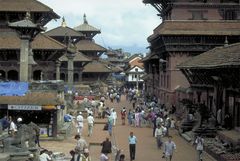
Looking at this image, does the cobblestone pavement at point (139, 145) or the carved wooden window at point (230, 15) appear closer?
the cobblestone pavement at point (139, 145)

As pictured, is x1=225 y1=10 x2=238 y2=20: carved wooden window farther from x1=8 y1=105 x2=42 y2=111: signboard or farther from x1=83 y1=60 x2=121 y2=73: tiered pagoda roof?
x1=8 y1=105 x2=42 y2=111: signboard

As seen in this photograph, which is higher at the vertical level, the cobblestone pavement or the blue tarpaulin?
the blue tarpaulin

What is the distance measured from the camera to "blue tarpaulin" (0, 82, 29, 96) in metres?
32.2

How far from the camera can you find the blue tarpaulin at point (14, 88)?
32.2 metres

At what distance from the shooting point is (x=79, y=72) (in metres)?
74.9

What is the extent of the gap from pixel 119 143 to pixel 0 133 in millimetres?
8749

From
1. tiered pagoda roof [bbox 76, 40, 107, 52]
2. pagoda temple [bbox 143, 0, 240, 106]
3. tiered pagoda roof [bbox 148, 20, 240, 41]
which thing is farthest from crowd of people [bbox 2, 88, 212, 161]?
tiered pagoda roof [bbox 76, 40, 107, 52]

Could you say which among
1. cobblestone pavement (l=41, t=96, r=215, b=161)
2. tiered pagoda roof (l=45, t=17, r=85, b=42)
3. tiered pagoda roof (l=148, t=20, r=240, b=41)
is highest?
tiered pagoda roof (l=45, t=17, r=85, b=42)

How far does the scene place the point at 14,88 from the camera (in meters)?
32.2

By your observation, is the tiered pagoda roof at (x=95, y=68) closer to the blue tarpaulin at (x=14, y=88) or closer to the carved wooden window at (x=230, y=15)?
the carved wooden window at (x=230, y=15)

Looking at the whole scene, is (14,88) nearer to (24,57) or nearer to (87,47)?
(24,57)

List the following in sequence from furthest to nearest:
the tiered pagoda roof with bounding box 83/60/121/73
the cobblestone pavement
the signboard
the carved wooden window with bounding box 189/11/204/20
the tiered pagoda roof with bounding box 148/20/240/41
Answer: the tiered pagoda roof with bounding box 83/60/121/73 → the carved wooden window with bounding box 189/11/204/20 → the tiered pagoda roof with bounding box 148/20/240/41 → the signboard → the cobblestone pavement

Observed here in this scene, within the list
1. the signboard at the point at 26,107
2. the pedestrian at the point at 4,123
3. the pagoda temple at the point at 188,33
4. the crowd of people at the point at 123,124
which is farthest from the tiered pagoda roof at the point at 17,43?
the pedestrian at the point at 4,123

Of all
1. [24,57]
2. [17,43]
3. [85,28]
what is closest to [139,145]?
[24,57]
